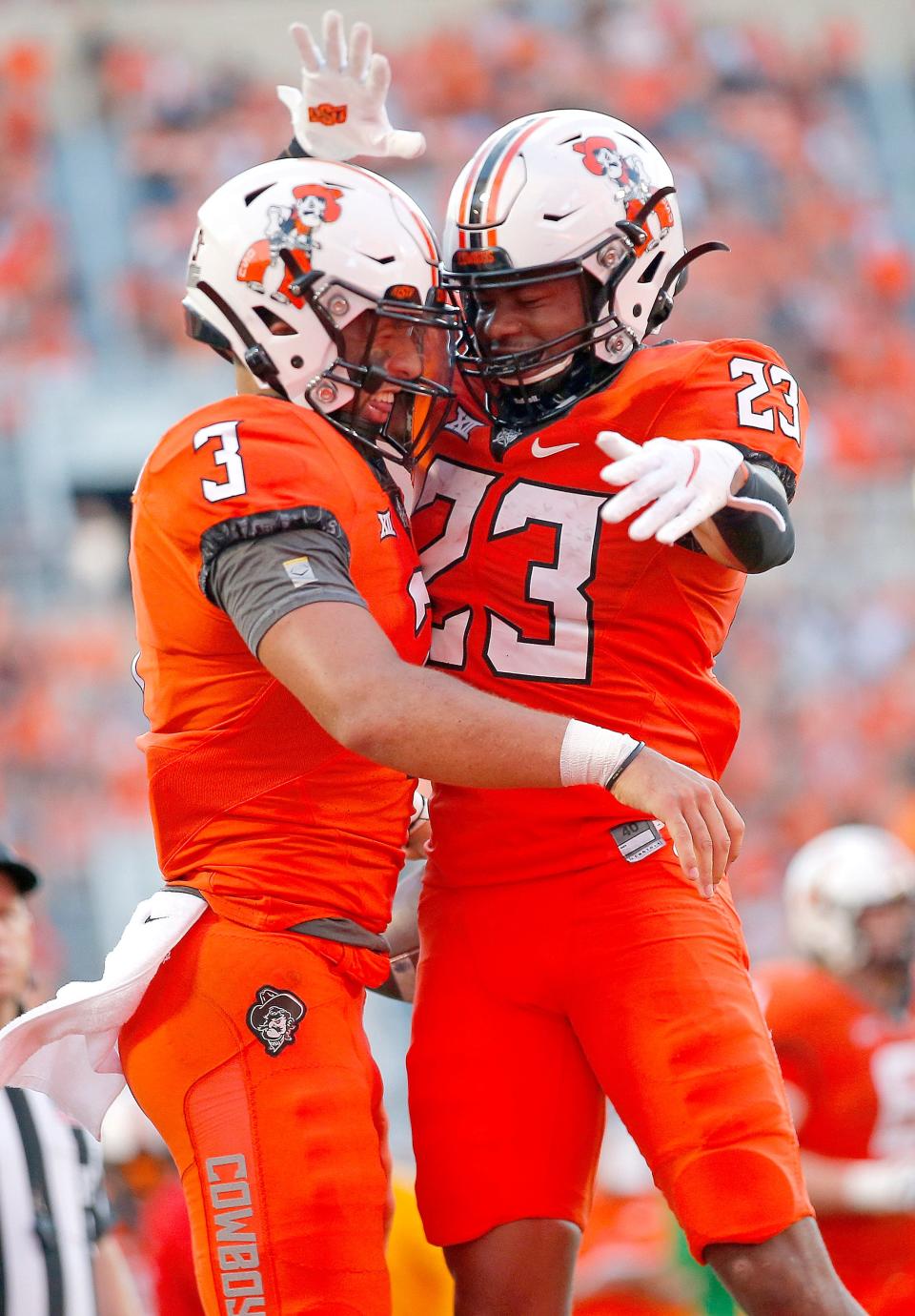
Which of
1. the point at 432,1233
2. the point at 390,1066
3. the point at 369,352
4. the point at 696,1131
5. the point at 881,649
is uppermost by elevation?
the point at 369,352

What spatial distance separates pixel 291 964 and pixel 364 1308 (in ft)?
1.74

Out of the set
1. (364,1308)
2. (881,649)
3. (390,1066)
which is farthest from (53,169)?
(364,1308)

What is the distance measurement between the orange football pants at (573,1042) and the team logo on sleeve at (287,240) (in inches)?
44.9

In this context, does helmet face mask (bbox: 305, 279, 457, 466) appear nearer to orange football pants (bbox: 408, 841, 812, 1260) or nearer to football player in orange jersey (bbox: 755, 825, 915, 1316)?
orange football pants (bbox: 408, 841, 812, 1260)

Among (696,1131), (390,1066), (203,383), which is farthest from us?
(203,383)

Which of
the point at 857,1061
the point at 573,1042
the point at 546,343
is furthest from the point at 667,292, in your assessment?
the point at 857,1061

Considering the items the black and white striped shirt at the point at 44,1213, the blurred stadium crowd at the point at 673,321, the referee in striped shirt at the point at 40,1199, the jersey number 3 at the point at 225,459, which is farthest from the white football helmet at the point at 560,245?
the blurred stadium crowd at the point at 673,321

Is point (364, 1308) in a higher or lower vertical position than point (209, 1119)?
lower

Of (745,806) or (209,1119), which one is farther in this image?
(745,806)

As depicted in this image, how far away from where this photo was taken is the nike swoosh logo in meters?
3.42

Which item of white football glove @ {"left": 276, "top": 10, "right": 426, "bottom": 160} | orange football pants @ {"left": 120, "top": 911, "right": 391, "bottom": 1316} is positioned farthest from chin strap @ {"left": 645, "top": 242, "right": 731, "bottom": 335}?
orange football pants @ {"left": 120, "top": 911, "right": 391, "bottom": 1316}

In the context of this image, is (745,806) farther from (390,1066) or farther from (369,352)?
(369,352)

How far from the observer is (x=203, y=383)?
477 inches

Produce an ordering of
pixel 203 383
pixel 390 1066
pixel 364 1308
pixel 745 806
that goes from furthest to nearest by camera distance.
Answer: pixel 203 383 < pixel 745 806 < pixel 390 1066 < pixel 364 1308
